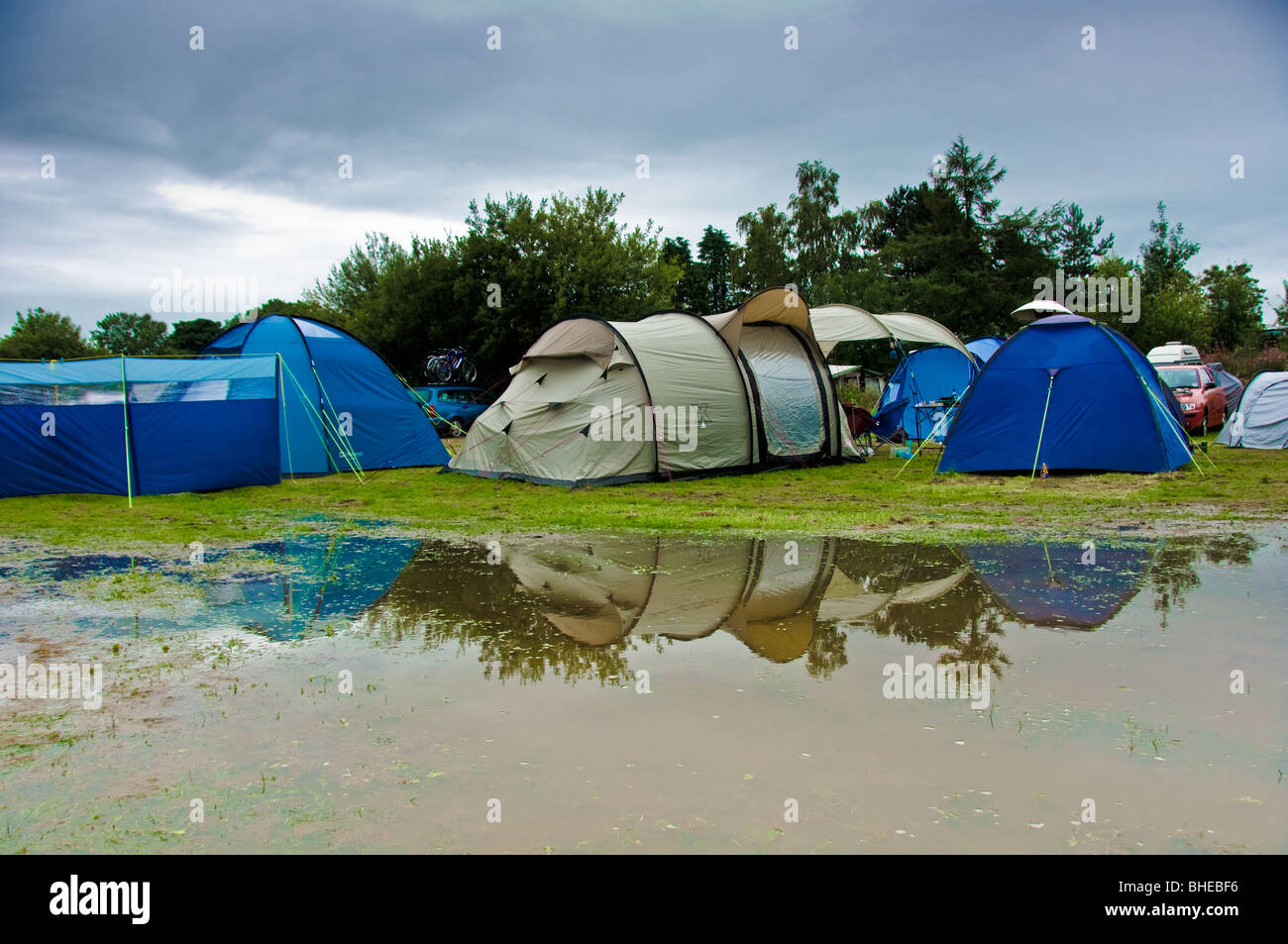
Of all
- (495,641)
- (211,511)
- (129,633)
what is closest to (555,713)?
(495,641)

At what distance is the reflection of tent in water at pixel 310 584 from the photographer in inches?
267

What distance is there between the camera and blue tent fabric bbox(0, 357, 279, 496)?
45.8 ft

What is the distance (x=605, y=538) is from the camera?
10172 millimetres

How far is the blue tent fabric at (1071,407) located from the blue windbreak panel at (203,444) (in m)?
12.0

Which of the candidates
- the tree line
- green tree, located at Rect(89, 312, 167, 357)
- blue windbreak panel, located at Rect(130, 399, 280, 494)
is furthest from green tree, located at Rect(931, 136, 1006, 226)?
green tree, located at Rect(89, 312, 167, 357)

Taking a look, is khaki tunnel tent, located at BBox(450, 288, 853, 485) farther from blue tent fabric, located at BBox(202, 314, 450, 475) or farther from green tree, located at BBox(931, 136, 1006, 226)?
green tree, located at BBox(931, 136, 1006, 226)

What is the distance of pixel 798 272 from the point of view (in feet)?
178

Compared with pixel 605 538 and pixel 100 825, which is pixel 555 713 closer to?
pixel 100 825

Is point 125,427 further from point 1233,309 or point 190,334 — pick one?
point 190,334

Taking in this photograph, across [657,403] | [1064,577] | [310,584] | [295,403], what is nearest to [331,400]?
[295,403]

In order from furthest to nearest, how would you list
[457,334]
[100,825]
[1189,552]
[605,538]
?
[457,334] → [605,538] → [1189,552] → [100,825]

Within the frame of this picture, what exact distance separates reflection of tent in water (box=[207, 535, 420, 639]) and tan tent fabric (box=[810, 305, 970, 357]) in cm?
1200

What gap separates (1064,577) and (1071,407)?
8.19 m

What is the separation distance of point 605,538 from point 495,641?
161 inches
